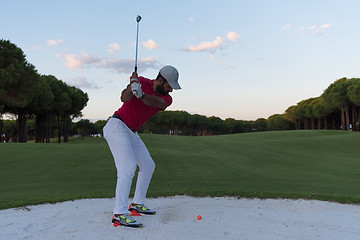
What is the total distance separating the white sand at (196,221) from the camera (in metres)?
4.10

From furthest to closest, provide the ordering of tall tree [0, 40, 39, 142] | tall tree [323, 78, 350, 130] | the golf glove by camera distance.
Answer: tall tree [323, 78, 350, 130]
tall tree [0, 40, 39, 142]
the golf glove

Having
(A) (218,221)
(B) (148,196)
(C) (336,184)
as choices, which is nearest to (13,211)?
(B) (148,196)

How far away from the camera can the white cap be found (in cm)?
450

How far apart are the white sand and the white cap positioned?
2352 millimetres

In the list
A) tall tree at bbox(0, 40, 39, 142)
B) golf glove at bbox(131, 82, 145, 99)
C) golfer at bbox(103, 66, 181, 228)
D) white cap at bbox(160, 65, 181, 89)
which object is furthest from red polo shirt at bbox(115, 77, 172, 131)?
tall tree at bbox(0, 40, 39, 142)

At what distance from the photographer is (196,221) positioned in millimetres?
4695

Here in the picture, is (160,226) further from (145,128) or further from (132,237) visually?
(145,128)

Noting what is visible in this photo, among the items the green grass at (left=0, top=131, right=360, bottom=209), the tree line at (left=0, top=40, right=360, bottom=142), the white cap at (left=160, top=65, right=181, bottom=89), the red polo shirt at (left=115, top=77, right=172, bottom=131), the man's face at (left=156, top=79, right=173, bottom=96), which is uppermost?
the tree line at (left=0, top=40, right=360, bottom=142)

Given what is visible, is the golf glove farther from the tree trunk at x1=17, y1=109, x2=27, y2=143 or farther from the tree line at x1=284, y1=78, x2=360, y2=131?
the tree line at x1=284, y1=78, x2=360, y2=131

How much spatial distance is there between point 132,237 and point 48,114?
4419 cm

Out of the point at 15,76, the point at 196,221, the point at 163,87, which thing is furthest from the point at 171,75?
the point at 15,76

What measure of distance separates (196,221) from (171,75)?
258 cm

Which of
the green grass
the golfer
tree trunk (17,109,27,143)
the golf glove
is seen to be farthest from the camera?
tree trunk (17,109,27,143)

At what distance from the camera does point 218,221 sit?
15.6ft
